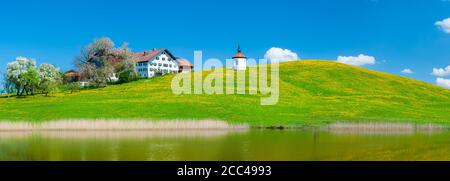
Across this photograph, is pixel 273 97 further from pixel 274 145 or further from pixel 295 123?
pixel 274 145

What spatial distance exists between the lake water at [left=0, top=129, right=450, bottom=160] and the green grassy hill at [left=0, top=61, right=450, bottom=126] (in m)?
16.2

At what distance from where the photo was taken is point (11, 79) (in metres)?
99.4

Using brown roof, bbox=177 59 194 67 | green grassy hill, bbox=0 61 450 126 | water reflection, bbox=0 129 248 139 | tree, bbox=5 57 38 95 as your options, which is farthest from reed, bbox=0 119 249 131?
brown roof, bbox=177 59 194 67

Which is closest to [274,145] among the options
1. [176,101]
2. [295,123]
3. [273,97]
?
[295,123]

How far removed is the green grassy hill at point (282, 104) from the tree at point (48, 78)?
156 inches

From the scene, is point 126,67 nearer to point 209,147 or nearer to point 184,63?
point 184,63

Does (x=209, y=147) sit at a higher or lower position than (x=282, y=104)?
lower

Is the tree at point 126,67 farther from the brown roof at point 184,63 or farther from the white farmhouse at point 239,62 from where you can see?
the brown roof at point 184,63

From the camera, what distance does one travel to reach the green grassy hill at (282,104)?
66.8m

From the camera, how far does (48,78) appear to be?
101 metres

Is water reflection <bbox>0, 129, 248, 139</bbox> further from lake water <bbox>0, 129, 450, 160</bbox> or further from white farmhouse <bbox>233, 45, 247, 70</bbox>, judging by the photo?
white farmhouse <bbox>233, 45, 247, 70</bbox>

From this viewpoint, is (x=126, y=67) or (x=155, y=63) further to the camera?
(x=155, y=63)

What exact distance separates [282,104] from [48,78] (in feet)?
164

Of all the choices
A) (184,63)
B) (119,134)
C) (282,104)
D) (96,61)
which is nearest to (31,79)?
(96,61)
